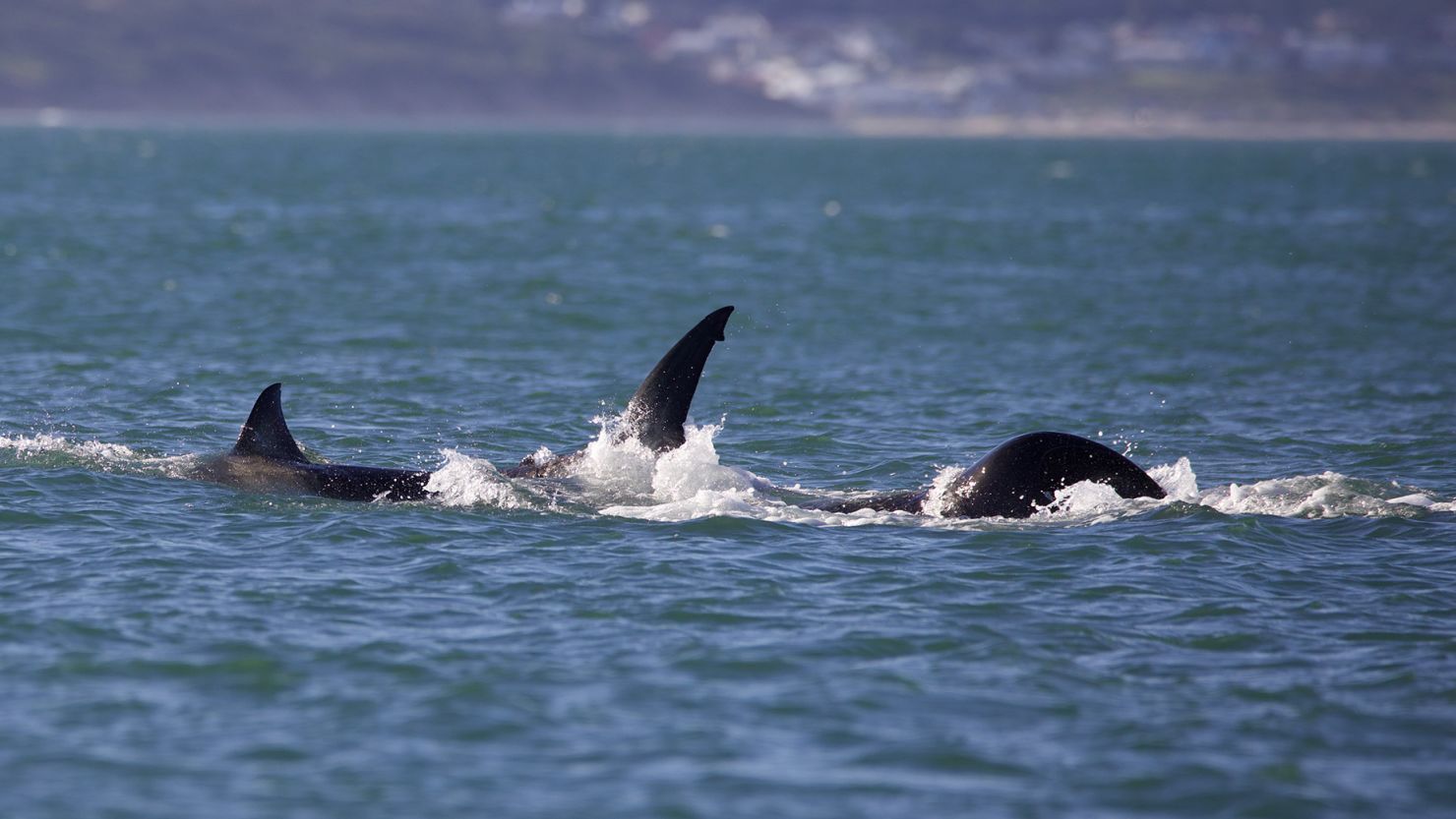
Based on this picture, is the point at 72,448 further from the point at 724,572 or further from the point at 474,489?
the point at 724,572

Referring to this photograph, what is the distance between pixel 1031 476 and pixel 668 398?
138 inches

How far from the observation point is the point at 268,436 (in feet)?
56.0

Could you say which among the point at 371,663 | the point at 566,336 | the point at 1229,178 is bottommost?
the point at 371,663

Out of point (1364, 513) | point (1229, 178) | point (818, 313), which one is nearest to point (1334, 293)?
point (818, 313)

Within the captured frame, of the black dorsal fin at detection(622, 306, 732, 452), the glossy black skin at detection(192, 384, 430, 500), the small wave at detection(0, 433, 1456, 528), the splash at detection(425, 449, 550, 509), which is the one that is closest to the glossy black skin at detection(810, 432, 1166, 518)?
the small wave at detection(0, 433, 1456, 528)

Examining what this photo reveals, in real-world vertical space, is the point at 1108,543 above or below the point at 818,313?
below

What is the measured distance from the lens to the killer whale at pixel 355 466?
54.5 ft

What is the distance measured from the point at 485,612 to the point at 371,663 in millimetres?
1385

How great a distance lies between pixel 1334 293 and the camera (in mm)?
38438

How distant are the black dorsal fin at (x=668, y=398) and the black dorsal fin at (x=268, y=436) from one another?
324 cm

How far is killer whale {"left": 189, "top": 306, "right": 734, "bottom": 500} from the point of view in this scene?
16609 mm

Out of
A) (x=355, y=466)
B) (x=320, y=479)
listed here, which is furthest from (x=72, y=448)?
(x=355, y=466)

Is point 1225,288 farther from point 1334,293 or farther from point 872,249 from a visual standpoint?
point 872,249

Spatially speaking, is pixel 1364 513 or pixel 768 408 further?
pixel 768 408
